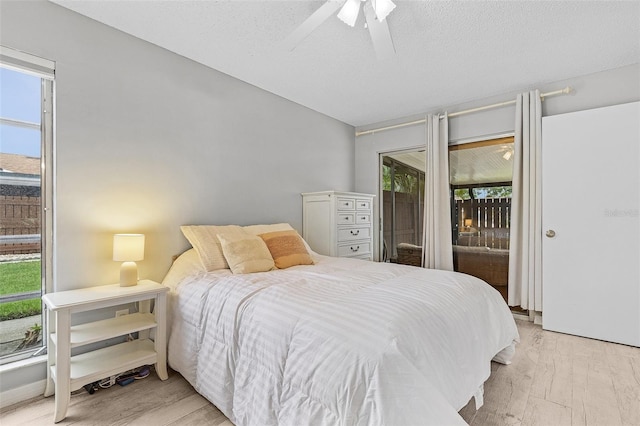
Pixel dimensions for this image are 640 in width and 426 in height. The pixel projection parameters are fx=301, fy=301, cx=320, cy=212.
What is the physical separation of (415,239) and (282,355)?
313cm

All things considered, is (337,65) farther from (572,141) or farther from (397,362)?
(397,362)

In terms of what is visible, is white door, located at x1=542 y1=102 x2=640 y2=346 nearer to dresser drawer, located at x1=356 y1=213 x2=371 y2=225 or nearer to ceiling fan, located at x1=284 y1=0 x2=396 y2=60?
dresser drawer, located at x1=356 y1=213 x2=371 y2=225

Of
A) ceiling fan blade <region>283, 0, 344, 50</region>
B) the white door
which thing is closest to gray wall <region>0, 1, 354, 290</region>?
ceiling fan blade <region>283, 0, 344, 50</region>

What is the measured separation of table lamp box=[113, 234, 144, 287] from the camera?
1.99m

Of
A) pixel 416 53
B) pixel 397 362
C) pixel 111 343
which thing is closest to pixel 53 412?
pixel 111 343

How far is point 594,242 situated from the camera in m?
2.73

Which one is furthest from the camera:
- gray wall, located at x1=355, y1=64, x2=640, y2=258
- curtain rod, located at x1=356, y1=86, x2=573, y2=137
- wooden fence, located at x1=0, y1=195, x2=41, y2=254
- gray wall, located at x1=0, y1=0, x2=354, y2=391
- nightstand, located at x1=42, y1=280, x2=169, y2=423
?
curtain rod, located at x1=356, y1=86, x2=573, y2=137

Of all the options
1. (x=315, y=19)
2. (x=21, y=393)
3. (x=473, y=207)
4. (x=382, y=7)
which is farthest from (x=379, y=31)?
(x=21, y=393)

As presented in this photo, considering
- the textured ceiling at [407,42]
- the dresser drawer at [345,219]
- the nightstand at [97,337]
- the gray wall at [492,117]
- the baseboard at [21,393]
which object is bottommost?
the baseboard at [21,393]

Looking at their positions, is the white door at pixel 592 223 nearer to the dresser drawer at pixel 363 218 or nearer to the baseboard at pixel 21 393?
the dresser drawer at pixel 363 218

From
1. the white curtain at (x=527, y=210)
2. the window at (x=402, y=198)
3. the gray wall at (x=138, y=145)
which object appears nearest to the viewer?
the gray wall at (x=138, y=145)

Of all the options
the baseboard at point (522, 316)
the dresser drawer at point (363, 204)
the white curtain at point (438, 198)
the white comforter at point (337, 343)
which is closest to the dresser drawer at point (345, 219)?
the dresser drawer at point (363, 204)

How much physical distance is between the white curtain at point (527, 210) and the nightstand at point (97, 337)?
3.30 meters

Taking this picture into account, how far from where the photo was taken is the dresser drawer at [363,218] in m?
3.75
